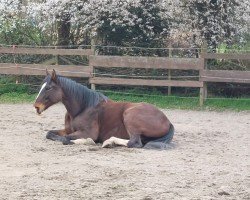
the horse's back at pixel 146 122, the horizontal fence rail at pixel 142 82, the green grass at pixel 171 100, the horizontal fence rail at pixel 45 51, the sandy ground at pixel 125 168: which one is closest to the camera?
the sandy ground at pixel 125 168

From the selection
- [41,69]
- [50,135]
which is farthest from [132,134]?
[41,69]

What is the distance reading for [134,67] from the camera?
14141mm

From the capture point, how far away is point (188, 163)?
716 centimetres

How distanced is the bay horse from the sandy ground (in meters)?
0.26

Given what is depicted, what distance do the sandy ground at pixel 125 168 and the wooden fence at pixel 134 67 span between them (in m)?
3.75

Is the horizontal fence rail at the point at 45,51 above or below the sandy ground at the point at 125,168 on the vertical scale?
above

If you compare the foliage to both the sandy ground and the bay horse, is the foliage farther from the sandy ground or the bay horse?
the bay horse

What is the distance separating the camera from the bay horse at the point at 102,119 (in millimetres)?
8133

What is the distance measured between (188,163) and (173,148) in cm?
103

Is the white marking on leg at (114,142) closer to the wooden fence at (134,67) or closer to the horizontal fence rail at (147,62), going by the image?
the wooden fence at (134,67)

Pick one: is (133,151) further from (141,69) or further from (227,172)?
(141,69)

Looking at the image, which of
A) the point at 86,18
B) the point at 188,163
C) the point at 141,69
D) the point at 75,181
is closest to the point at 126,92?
the point at 141,69

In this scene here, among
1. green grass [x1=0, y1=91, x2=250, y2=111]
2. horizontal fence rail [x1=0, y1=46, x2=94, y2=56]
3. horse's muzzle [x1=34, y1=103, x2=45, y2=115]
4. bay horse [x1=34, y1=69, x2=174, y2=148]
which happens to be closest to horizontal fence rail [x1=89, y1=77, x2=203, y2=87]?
green grass [x1=0, y1=91, x2=250, y2=111]

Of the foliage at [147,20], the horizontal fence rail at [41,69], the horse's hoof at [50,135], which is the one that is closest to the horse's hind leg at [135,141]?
the horse's hoof at [50,135]
